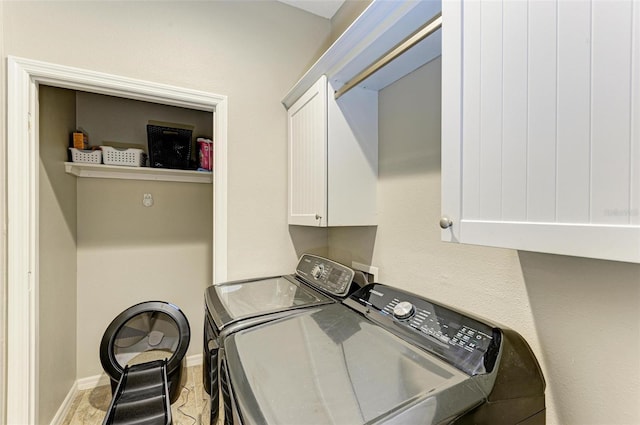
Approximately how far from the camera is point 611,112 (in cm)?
48

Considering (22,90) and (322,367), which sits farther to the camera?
(22,90)

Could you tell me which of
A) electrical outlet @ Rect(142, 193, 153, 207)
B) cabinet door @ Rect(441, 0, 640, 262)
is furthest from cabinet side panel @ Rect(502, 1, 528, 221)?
electrical outlet @ Rect(142, 193, 153, 207)

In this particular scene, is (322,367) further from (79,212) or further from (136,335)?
(79,212)

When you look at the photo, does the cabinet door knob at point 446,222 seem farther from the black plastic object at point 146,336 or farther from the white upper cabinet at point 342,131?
the black plastic object at point 146,336

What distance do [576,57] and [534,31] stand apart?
0.11 meters

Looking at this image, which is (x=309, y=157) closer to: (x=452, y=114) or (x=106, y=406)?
(x=452, y=114)

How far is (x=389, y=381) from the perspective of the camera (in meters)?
0.69

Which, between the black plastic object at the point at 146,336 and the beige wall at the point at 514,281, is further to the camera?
the black plastic object at the point at 146,336

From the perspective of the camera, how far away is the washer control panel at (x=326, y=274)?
4.48 ft

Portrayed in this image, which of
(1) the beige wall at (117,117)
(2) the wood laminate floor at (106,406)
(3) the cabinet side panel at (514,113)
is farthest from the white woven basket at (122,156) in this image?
(3) the cabinet side panel at (514,113)

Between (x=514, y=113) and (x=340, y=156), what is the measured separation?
0.93 metres

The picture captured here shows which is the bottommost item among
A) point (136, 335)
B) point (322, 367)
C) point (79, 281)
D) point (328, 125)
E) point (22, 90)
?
point (136, 335)

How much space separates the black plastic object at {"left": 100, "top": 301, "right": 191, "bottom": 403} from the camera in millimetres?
1970

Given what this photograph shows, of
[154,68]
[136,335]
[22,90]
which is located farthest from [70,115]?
[136,335]
